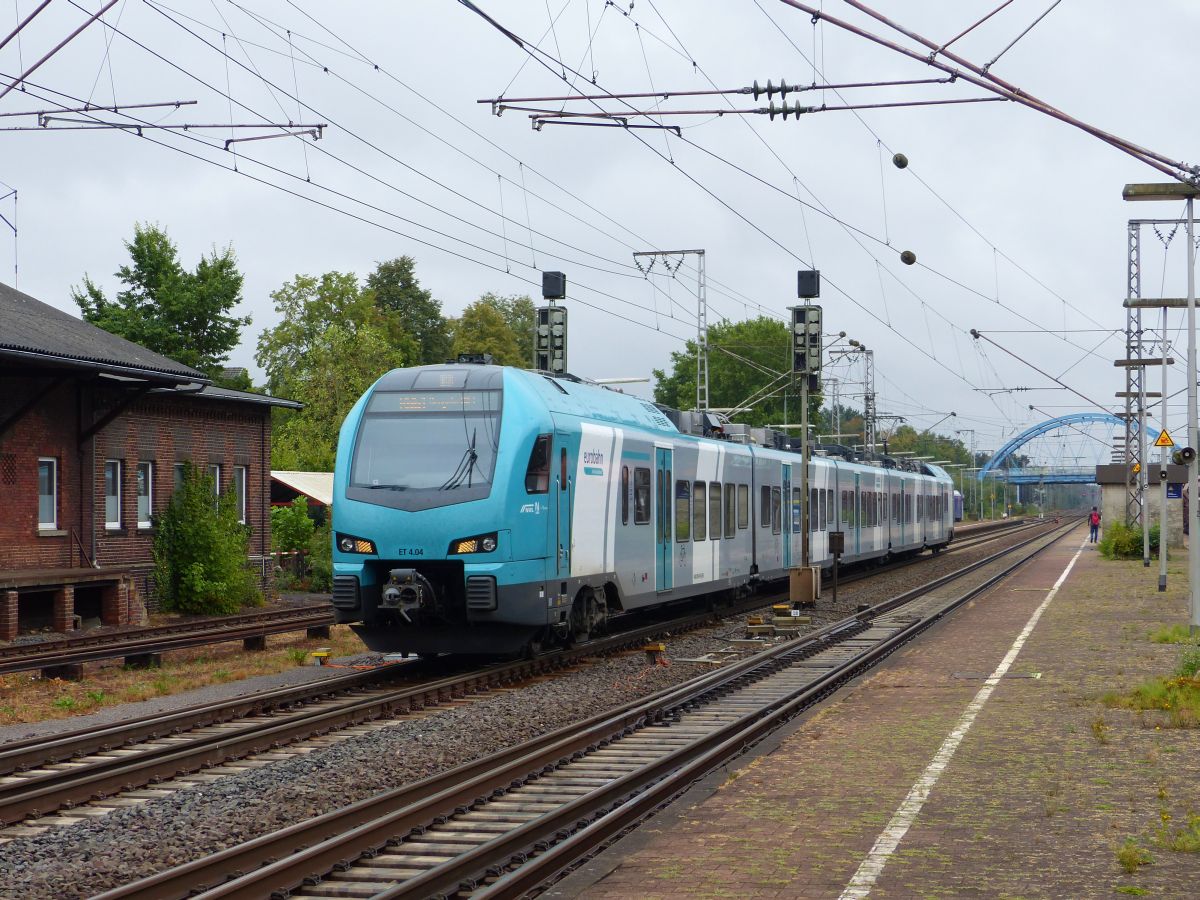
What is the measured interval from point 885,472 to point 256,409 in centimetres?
2019

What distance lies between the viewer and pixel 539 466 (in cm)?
1591

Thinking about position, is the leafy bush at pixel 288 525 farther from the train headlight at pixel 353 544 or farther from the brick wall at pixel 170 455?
the train headlight at pixel 353 544

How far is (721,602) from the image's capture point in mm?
26938

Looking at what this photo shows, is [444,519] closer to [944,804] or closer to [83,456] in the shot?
[944,804]

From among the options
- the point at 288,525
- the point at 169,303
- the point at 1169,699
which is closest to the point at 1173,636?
the point at 1169,699

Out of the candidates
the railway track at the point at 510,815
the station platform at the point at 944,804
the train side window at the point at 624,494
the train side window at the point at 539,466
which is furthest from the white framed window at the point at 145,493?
the station platform at the point at 944,804

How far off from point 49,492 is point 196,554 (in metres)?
2.89

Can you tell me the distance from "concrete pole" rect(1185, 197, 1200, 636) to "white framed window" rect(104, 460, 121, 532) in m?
18.5

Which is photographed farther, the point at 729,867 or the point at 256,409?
the point at 256,409

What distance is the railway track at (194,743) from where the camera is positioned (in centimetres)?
947

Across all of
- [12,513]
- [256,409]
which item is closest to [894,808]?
[12,513]

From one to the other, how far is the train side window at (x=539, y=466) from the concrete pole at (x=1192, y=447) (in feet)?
29.4

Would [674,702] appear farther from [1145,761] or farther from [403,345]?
[403,345]

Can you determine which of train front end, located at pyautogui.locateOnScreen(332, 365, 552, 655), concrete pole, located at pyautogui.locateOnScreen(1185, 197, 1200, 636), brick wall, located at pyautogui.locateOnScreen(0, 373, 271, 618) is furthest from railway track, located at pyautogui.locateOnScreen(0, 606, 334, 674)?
concrete pole, located at pyautogui.locateOnScreen(1185, 197, 1200, 636)
